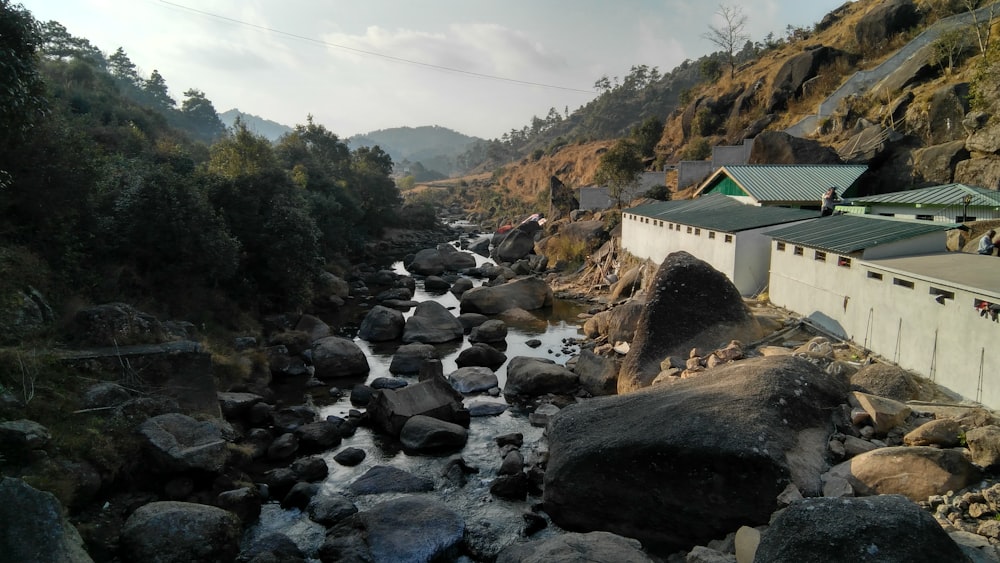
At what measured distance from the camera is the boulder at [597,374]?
57.7 feet

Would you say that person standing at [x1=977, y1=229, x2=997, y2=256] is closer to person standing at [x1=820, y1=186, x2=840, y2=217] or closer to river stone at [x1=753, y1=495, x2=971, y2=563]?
person standing at [x1=820, y1=186, x2=840, y2=217]

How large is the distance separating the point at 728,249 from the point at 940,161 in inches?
510

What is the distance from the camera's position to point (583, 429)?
10891 millimetres

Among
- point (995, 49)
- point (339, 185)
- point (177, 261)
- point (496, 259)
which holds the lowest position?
point (496, 259)

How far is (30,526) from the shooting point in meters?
7.36

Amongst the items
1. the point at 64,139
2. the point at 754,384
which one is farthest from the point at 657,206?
the point at 64,139

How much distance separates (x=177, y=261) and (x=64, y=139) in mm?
4960

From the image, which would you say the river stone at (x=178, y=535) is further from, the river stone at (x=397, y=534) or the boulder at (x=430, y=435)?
the boulder at (x=430, y=435)

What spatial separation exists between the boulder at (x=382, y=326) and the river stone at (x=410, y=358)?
208 centimetres

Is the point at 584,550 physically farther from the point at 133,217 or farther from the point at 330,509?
the point at 133,217

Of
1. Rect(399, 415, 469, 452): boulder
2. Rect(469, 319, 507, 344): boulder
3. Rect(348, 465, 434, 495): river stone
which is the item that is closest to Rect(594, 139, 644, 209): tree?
Rect(469, 319, 507, 344): boulder

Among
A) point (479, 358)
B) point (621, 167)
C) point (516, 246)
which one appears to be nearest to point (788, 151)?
point (621, 167)

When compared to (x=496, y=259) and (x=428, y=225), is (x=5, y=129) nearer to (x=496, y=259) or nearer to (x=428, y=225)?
(x=496, y=259)

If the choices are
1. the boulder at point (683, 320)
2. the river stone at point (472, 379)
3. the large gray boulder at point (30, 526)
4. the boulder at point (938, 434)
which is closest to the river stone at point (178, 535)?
the large gray boulder at point (30, 526)
